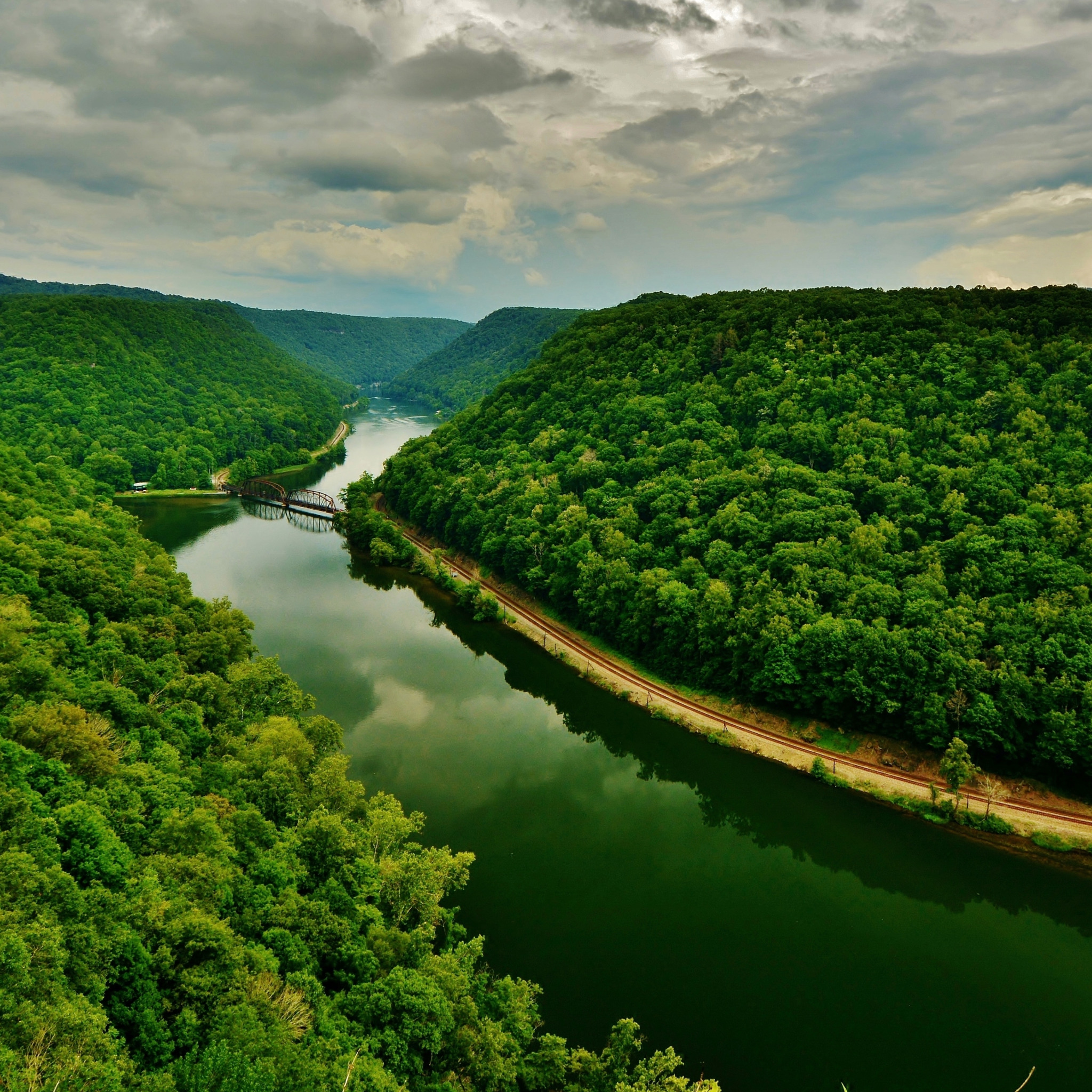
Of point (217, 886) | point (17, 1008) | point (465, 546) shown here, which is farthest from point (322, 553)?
point (17, 1008)

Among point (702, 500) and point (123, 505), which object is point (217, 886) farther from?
point (123, 505)

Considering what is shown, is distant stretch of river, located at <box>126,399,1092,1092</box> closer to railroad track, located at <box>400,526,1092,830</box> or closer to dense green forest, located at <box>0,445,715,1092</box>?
railroad track, located at <box>400,526,1092,830</box>

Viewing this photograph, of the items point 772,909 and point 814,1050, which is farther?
→ point 772,909

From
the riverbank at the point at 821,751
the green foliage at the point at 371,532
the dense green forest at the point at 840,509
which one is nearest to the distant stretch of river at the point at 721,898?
the riverbank at the point at 821,751

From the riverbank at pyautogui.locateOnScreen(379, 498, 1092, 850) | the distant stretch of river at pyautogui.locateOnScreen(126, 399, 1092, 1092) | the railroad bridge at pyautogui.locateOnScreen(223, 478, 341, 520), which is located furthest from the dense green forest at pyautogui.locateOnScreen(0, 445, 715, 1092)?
the railroad bridge at pyautogui.locateOnScreen(223, 478, 341, 520)

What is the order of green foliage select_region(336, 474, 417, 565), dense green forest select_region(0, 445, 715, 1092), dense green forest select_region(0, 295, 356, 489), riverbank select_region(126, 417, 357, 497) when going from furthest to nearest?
dense green forest select_region(0, 295, 356, 489) < riverbank select_region(126, 417, 357, 497) < green foliage select_region(336, 474, 417, 565) < dense green forest select_region(0, 445, 715, 1092)

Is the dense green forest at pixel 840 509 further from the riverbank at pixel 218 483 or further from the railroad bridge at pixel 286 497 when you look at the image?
the riverbank at pixel 218 483
